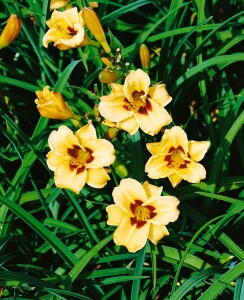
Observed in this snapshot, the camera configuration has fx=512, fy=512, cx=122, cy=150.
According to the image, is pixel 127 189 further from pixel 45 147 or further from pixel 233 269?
pixel 45 147

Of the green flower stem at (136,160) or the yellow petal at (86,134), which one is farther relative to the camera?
the green flower stem at (136,160)

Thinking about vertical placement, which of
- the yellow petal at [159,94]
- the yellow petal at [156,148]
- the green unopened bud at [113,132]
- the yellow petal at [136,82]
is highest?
the yellow petal at [136,82]

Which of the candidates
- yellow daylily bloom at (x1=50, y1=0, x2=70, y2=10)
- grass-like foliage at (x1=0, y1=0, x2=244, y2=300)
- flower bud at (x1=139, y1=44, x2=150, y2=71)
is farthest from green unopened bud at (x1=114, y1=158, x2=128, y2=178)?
yellow daylily bloom at (x1=50, y1=0, x2=70, y2=10)

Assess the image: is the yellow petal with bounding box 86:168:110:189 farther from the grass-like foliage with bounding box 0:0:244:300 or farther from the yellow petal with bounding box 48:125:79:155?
the yellow petal with bounding box 48:125:79:155

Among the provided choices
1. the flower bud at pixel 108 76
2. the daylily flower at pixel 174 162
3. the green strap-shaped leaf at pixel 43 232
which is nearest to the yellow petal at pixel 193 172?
the daylily flower at pixel 174 162

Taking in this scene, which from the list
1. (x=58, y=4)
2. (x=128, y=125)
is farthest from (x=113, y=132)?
(x=58, y=4)

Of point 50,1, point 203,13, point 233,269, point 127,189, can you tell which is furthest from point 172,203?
point 50,1

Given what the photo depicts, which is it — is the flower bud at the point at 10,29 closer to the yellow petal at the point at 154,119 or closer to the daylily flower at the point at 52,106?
the daylily flower at the point at 52,106

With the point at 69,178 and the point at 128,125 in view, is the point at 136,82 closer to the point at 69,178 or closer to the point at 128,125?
the point at 128,125
